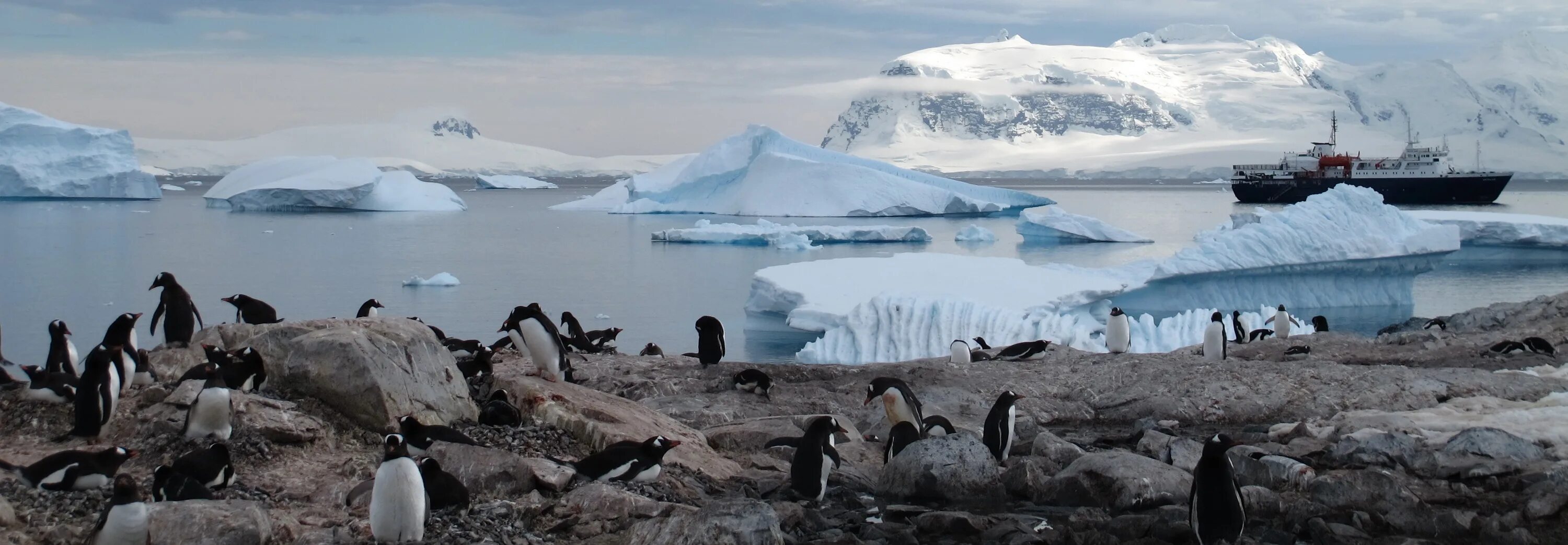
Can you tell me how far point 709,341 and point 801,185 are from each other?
1130 inches

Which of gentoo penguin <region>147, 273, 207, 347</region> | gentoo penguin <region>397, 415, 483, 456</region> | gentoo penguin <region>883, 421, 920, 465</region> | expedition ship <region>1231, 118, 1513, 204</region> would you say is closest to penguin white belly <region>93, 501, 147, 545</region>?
gentoo penguin <region>397, 415, 483, 456</region>

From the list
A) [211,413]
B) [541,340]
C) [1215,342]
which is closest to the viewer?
[211,413]

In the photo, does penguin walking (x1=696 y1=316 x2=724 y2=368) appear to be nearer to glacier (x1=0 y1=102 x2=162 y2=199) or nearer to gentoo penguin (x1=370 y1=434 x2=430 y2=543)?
gentoo penguin (x1=370 y1=434 x2=430 y2=543)

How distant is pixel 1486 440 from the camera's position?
16.5 ft

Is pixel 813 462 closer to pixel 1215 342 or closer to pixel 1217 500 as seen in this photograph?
pixel 1217 500

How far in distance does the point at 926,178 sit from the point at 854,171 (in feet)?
11.4

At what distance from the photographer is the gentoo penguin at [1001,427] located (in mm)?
5250

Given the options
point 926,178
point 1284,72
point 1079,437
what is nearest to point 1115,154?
point 1284,72

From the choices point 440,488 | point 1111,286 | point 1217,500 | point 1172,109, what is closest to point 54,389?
point 440,488

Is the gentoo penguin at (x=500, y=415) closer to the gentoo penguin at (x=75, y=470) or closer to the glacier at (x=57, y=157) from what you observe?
the gentoo penguin at (x=75, y=470)

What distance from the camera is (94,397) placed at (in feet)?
14.6

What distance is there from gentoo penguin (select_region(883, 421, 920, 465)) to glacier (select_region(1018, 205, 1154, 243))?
22.0 m

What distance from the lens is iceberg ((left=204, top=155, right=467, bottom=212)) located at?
3888 cm

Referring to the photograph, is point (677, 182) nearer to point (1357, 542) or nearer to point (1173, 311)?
point (1173, 311)
